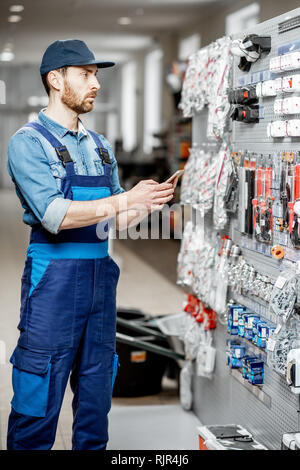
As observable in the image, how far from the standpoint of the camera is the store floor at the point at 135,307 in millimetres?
3525

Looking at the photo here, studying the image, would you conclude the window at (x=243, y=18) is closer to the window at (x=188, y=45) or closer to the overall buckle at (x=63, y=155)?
the window at (x=188, y=45)

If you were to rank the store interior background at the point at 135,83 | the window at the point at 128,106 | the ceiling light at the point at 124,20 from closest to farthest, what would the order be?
the store interior background at the point at 135,83, the ceiling light at the point at 124,20, the window at the point at 128,106

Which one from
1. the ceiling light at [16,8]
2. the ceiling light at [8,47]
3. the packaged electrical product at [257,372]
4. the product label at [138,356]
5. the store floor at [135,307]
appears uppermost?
the ceiling light at [8,47]

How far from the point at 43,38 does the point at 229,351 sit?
15229mm

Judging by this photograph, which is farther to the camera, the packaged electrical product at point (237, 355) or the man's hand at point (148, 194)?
the packaged electrical product at point (237, 355)

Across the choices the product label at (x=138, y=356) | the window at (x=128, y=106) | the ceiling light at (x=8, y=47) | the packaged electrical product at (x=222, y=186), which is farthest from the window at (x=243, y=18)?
the window at (x=128, y=106)

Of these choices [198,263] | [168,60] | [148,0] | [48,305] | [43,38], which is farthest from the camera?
[43,38]

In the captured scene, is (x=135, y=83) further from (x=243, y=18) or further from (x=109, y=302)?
(x=109, y=302)

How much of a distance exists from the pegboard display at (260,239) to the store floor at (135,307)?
35cm

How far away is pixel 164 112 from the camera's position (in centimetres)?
1612

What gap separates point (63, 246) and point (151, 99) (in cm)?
1632
